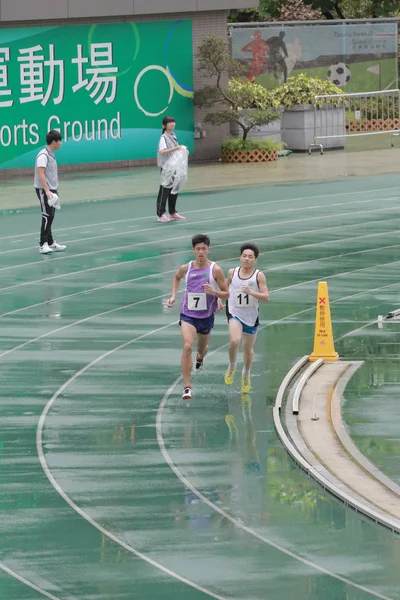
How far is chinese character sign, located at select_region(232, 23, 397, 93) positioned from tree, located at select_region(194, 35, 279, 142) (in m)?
2.07

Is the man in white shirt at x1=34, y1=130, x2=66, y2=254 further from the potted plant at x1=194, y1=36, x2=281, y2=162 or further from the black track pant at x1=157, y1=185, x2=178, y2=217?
the potted plant at x1=194, y1=36, x2=281, y2=162

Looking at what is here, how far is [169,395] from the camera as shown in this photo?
14336 mm

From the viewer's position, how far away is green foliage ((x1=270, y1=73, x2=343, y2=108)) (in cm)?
3888

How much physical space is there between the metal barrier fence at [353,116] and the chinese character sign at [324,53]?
0.83 m

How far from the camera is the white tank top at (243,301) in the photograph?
14.0 m

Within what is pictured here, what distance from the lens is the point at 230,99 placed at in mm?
37094

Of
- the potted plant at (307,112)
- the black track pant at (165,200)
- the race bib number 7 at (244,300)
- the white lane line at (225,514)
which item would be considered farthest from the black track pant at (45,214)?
the potted plant at (307,112)

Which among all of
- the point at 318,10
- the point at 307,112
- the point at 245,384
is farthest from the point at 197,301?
the point at 318,10

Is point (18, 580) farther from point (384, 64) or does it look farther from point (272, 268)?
point (384, 64)

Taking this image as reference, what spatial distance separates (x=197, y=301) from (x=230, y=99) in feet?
77.8

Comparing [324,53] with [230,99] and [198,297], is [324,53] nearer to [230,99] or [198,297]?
[230,99]

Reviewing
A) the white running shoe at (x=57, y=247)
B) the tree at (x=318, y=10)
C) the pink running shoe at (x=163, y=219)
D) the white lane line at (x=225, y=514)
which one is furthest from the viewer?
the tree at (x=318, y=10)

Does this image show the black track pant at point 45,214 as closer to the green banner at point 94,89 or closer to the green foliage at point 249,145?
the green banner at point 94,89

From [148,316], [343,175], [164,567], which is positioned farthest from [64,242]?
[164,567]
